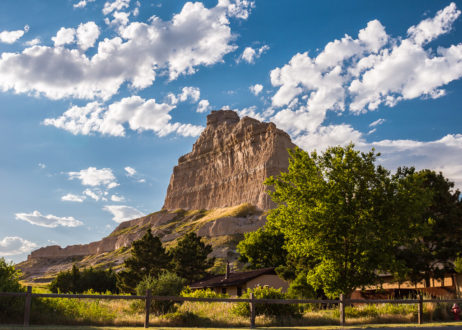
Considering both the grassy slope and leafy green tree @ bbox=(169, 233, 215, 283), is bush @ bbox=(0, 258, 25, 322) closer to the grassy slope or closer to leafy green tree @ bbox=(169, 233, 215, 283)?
leafy green tree @ bbox=(169, 233, 215, 283)

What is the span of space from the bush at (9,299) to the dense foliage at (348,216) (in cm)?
1628

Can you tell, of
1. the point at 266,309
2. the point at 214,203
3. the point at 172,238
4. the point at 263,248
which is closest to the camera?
the point at 266,309

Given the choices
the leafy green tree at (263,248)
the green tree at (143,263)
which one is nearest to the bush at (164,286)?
the leafy green tree at (263,248)

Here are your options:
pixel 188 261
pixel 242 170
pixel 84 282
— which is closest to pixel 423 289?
pixel 188 261

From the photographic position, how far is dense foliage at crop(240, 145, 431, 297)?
25281mm

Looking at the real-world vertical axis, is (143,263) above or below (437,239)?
below

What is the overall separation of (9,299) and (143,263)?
128 feet

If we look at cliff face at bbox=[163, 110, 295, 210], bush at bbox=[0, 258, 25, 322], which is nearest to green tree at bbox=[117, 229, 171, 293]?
bush at bbox=[0, 258, 25, 322]

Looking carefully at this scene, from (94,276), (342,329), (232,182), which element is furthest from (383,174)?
(232,182)

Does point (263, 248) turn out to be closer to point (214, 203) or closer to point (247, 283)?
point (247, 283)

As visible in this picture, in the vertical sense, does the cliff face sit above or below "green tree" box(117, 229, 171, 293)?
above

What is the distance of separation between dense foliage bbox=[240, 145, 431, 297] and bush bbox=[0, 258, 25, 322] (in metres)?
16.3

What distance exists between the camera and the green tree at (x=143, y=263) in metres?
51.0

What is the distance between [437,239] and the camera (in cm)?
3397
